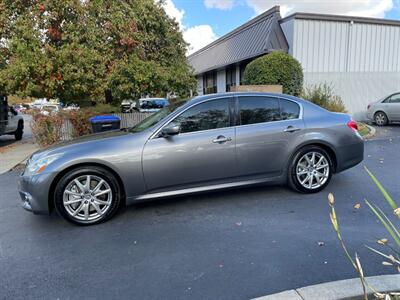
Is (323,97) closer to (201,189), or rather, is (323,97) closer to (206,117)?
(206,117)

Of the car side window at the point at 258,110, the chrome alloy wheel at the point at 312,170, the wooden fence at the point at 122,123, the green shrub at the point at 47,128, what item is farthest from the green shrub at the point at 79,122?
the chrome alloy wheel at the point at 312,170

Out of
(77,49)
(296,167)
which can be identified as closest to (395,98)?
(296,167)

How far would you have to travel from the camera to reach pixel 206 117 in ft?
15.3

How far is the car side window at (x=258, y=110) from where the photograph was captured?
15.8 ft

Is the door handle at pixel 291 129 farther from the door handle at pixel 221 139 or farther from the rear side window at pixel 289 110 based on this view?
the door handle at pixel 221 139

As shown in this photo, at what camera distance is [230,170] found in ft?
15.2

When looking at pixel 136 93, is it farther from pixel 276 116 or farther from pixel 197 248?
pixel 197 248

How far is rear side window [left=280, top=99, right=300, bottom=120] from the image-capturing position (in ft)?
16.4

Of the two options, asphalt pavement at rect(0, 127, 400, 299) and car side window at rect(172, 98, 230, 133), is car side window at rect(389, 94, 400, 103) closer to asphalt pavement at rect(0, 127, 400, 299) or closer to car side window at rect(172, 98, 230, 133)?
asphalt pavement at rect(0, 127, 400, 299)

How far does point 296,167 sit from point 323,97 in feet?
28.4

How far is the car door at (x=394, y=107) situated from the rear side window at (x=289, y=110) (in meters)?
10.1

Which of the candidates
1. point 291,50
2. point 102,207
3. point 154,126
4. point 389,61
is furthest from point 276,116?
point 389,61

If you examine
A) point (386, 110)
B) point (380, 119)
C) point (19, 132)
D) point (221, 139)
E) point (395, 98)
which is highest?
point (395, 98)

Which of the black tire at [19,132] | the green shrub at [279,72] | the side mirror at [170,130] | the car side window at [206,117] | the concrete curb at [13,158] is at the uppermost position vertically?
the green shrub at [279,72]
